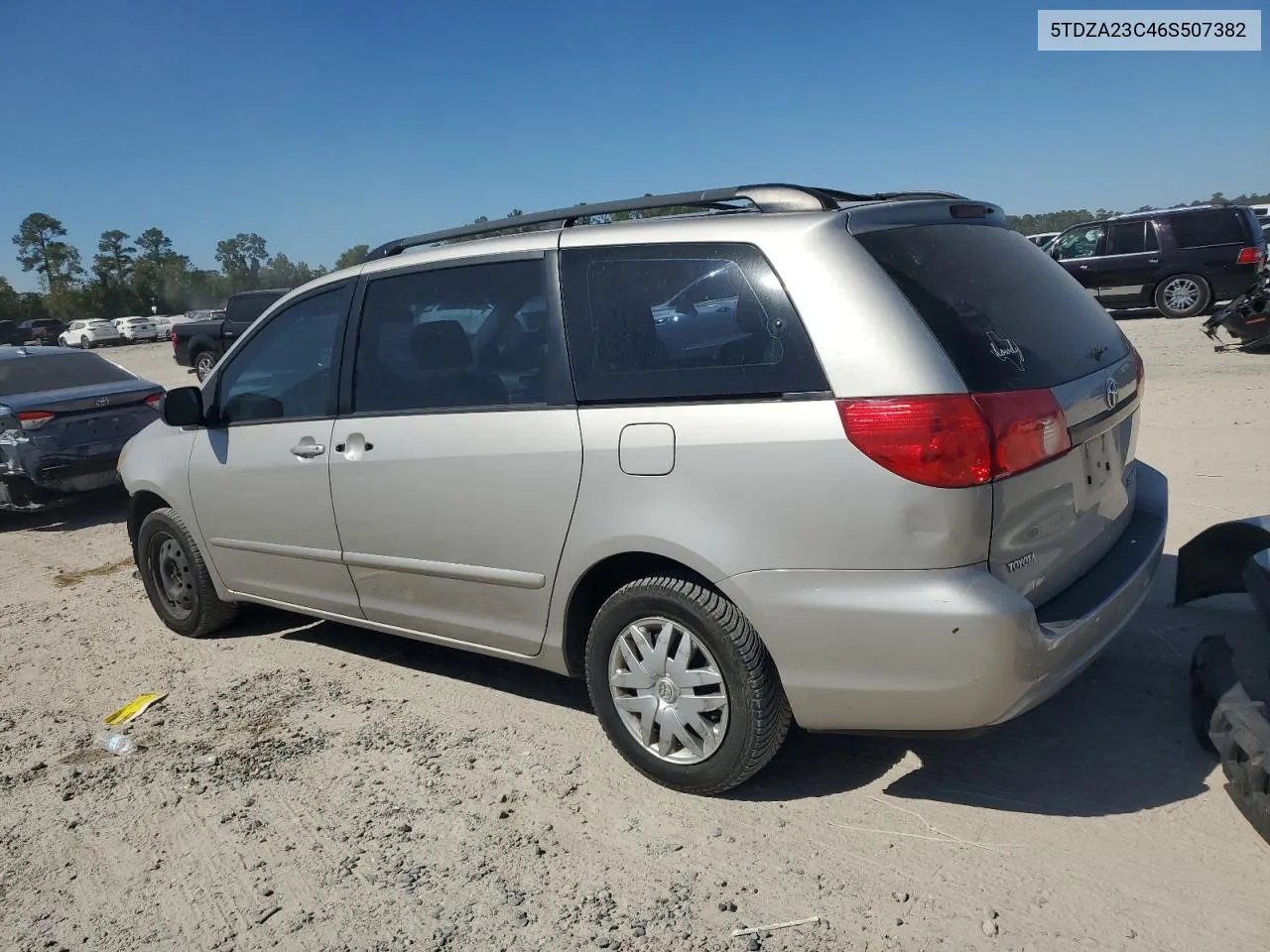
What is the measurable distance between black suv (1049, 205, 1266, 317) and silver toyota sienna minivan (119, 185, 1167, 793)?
1449 cm

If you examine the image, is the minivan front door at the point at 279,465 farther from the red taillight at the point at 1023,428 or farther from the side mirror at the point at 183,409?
the red taillight at the point at 1023,428

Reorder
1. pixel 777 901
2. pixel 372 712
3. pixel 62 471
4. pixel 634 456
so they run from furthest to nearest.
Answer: pixel 62 471 < pixel 372 712 < pixel 634 456 < pixel 777 901

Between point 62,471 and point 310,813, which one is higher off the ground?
point 62,471

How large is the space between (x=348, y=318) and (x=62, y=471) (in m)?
5.29

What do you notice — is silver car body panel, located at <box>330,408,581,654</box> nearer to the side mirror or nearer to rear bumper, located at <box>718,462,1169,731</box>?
rear bumper, located at <box>718,462,1169,731</box>

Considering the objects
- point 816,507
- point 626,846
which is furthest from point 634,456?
point 626,846

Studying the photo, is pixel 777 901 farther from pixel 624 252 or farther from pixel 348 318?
pixel 348 318

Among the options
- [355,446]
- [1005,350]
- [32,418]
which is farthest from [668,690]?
[32,418]

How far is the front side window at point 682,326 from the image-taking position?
114 inches

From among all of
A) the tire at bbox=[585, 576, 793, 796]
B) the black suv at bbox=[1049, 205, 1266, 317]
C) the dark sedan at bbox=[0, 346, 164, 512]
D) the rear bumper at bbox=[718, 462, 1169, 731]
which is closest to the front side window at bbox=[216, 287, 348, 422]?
the tire at bbox=[585, 576, 793, 796]

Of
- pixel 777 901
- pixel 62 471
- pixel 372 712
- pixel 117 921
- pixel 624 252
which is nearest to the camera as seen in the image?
pixel 777 901

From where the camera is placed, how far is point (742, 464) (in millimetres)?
2865

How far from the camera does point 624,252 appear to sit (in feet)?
10.9

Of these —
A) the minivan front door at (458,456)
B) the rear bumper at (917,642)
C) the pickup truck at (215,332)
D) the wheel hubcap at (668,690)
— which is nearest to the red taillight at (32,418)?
the minivan front door at (458,456)
